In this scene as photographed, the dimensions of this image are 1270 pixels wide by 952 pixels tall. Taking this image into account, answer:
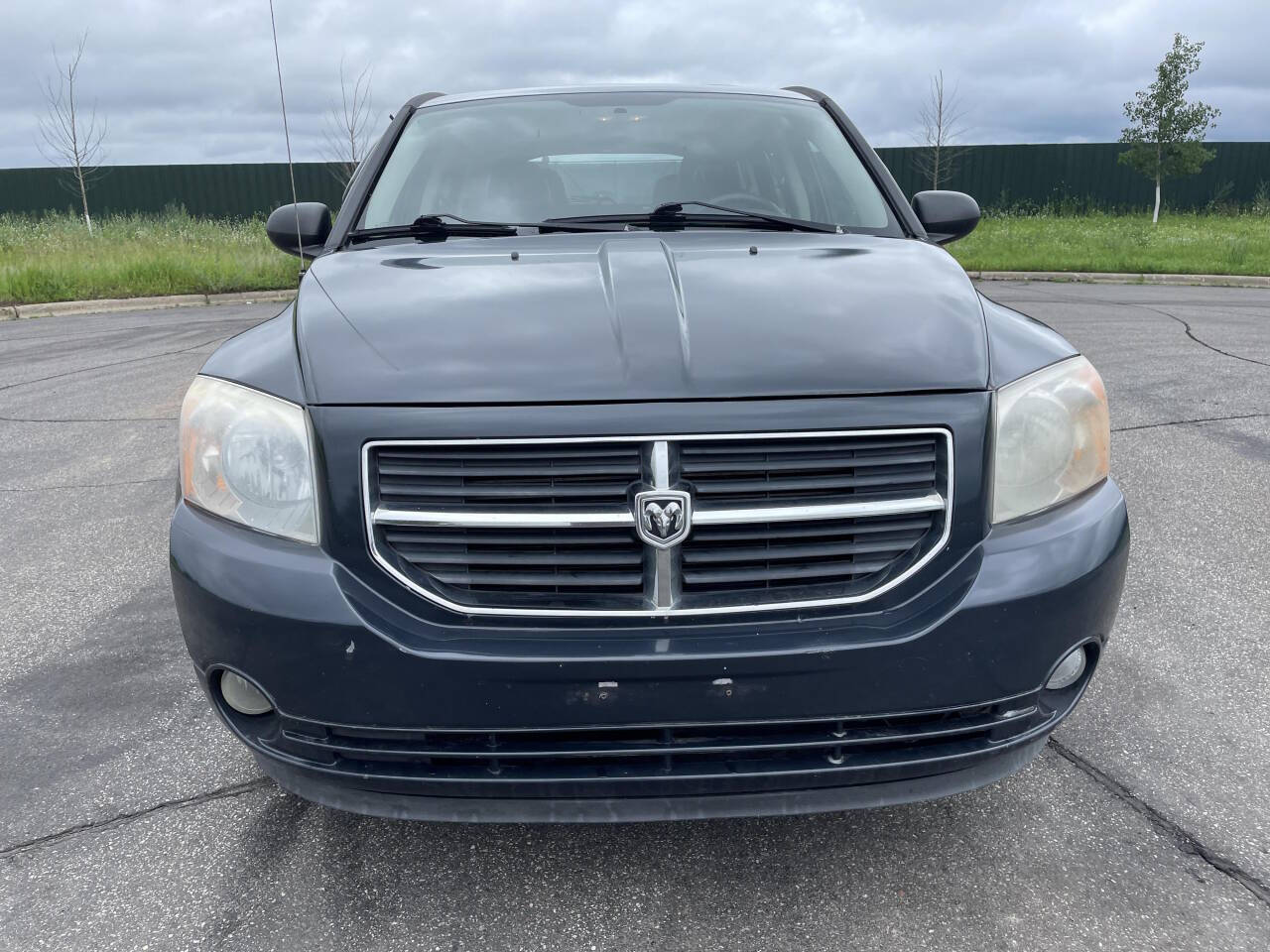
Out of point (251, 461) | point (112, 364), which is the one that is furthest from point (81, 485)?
point (112, 364)

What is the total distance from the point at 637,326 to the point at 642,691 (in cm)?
68

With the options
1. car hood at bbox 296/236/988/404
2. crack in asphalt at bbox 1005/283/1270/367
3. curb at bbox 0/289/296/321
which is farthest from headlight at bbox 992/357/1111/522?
curb at bbox 0/289/296/321

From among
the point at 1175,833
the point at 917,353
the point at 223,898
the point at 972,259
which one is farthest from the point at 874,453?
the point at 972,259

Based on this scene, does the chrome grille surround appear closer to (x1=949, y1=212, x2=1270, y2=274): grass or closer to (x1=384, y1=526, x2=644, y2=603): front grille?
(x1=384, y1=526, x2=644, y2=603): front grille

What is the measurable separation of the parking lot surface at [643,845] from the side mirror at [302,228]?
1.32 m

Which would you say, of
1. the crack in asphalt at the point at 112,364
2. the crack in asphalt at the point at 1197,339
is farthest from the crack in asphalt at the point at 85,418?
the crack in asphalt at the point at 1197,339

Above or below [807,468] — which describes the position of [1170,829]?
below

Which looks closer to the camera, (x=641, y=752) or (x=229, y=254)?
(x=641, y=752)

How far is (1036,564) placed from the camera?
1835mm

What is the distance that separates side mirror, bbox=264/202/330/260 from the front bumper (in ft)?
5.28

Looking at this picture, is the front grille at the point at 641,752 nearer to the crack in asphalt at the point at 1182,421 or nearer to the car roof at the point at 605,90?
the car roof at the point at 605,90

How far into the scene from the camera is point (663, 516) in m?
1.75

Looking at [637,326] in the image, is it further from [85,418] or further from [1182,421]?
[85,418]

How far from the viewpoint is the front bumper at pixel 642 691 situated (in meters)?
1.73
